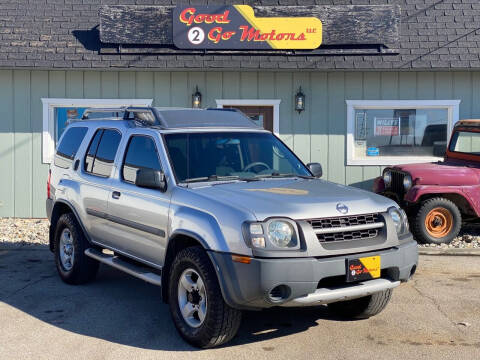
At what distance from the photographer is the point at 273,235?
4.90 m

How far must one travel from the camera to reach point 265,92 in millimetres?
12977

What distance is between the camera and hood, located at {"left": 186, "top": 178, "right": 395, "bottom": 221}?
4.99 m

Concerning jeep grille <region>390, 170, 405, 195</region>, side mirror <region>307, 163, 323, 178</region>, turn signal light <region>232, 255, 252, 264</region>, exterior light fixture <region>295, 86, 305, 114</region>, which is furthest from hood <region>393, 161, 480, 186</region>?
turn signal light <region>232, 255, 252, 264</region>

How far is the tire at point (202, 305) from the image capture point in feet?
16.5

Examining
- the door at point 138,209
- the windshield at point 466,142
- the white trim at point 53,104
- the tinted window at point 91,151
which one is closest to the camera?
the door at point 138,209

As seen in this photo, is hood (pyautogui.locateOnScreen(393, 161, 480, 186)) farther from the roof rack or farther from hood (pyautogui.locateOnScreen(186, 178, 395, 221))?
hood (pyautogui.locateOnScreen(186, 178, 395, 221))

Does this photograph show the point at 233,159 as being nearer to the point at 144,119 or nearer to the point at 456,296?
the point at 144,119

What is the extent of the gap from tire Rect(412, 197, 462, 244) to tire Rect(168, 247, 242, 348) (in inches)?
224

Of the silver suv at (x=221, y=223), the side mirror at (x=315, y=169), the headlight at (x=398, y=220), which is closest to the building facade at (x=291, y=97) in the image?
the silver suv at (x=221, y=223)

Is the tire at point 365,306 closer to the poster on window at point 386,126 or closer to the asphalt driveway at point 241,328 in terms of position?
the asphalt driveway at point 241,328

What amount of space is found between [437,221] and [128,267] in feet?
18.8

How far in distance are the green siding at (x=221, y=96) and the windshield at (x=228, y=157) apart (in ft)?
20.9

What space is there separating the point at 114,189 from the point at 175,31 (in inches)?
264

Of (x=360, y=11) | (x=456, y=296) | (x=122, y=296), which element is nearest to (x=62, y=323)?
(x=122, y=296)
